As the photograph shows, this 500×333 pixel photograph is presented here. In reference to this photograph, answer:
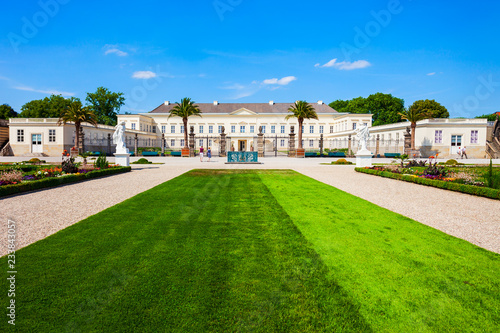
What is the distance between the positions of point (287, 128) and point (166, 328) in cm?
6410

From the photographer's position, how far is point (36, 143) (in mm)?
36531

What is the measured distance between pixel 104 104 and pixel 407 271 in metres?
76.2

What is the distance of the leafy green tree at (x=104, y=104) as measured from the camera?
68.4 meters

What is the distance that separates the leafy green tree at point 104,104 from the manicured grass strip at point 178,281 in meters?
69.7

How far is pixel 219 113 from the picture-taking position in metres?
Result: 66.4

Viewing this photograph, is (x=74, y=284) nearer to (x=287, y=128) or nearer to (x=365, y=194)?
(x=365, y=194)

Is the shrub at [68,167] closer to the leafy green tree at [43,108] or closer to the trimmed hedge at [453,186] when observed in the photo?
the trimmed hedge at [453,186]

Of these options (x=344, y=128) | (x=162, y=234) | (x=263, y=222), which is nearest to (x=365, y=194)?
(x=263, y=222)

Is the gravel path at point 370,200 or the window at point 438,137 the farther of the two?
the window at point 438,137

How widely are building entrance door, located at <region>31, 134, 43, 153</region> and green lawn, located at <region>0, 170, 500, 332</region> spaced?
126ft

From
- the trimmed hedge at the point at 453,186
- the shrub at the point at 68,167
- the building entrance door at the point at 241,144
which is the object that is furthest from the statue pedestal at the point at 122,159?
the building entrance door at the point at 241,144

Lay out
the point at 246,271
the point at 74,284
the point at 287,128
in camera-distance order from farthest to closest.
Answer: the point at 287,128 < the point at 246,271 < the point at 74,284

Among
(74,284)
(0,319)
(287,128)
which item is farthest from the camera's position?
(287,128)

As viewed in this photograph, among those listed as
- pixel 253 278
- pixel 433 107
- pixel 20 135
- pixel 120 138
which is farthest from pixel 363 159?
pixel 433 107
